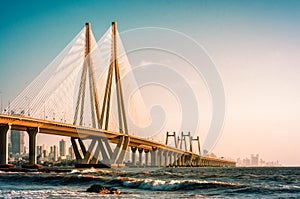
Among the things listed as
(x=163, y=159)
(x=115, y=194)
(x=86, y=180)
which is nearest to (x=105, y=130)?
(x=86, y=180)

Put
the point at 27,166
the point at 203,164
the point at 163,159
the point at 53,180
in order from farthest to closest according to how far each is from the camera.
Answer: the point at 203,164 → the point at 163,159 → the point at 27,166 → the point at 53,180

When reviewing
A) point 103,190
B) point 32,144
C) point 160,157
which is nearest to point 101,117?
point 32,144

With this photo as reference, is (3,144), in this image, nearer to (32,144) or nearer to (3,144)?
(3,144)

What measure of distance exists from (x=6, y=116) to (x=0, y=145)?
14.8 ft

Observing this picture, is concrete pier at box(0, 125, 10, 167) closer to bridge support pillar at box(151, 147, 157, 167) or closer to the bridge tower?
the bridge tower

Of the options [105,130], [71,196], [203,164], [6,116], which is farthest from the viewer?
[203,164]

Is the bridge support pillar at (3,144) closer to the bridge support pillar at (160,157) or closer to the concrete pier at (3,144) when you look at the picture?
the concrete pier at (3,144)

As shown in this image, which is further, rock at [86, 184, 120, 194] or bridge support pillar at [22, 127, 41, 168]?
bridge support pillar at [22, 127, 41, 168]

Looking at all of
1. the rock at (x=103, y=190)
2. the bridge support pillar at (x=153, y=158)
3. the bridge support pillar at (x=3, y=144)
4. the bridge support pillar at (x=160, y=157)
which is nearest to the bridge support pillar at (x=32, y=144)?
the bridge support pillar at (x=3, y=144)

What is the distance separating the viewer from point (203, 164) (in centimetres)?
19275

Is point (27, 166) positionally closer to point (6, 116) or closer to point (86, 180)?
point (6, 116)

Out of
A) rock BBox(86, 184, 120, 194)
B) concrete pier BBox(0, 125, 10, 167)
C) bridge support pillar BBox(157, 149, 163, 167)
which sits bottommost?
bridge support pillar BBox(157, 149, 163, 167)

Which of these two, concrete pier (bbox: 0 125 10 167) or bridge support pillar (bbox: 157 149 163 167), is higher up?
concrete pier (bbox: 0 125 10 167)

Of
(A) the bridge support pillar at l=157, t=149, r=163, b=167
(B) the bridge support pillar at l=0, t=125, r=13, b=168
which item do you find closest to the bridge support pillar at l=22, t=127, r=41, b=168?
(B) the bridge support pillar at l=0, t=125, r=13, b=168
